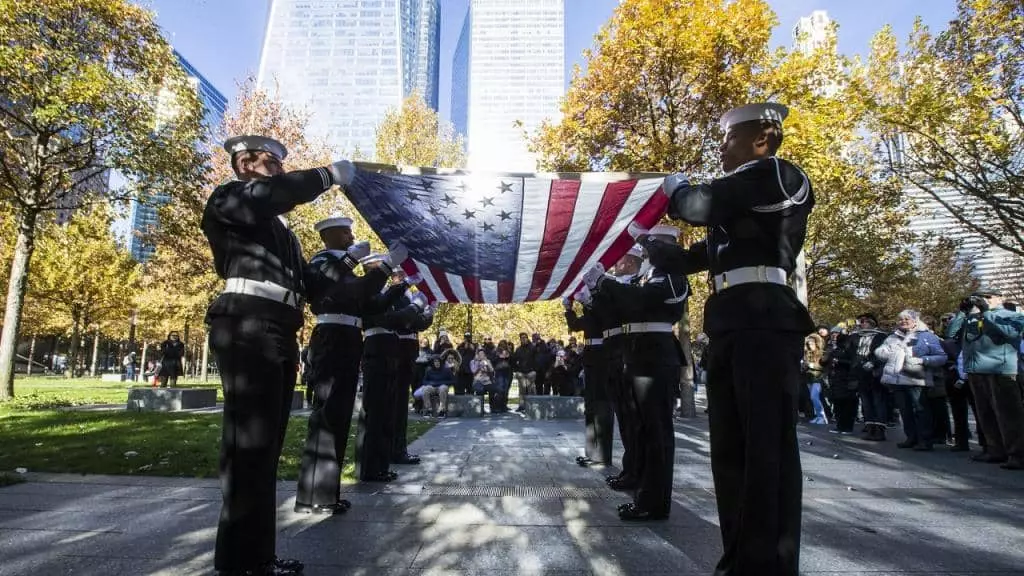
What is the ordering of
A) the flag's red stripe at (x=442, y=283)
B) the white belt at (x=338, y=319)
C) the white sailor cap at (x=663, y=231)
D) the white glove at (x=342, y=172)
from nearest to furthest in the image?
the white glove at (x=342, y=172) → the white sailor cap at (x=663, y=231) → the white belt at (x=338, y=319) → the flag's red stripe at (x=442, y=283)

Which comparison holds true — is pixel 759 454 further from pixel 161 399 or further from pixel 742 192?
pixel 161 399

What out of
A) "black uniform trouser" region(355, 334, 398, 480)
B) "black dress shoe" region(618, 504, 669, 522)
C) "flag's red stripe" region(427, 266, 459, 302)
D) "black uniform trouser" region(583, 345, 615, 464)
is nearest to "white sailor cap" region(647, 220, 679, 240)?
"black dress shoe" region(618, 504, 669, 522)

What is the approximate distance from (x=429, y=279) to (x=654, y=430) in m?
3.95

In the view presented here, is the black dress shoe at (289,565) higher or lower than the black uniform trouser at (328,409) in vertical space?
lower

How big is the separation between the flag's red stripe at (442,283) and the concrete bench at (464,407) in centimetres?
448

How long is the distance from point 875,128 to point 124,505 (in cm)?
1762

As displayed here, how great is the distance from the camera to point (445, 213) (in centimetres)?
509

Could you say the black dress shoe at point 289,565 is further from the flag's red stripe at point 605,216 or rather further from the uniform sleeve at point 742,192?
the flag's red stripe at point 605,216

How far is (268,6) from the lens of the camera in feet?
308

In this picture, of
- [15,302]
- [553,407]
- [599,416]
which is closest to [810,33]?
[553,407]

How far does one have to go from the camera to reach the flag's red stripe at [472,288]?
22.8 ft

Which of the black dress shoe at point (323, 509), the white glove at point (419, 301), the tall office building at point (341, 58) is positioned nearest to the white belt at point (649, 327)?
the white glove at point (419, 301)

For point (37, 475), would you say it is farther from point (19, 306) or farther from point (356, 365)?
point (19, 306)

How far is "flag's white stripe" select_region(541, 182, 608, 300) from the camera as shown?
16.0 ft
